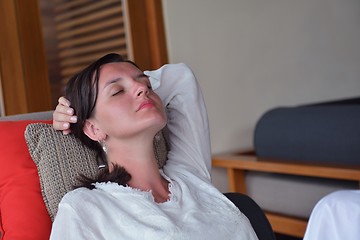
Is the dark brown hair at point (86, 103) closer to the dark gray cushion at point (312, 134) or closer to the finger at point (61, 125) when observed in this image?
the finger at point (61, 125)

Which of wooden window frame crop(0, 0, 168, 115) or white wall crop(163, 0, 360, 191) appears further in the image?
white wall crop(163, 0, 360, 191)

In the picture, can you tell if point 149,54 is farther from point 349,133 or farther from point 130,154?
point 130,154

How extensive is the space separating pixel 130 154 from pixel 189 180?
20cm

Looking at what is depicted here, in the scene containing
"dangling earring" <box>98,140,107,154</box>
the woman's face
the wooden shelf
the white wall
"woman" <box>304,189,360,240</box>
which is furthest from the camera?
the white wall

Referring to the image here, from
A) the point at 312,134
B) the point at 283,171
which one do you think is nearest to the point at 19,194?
the point at 283,171

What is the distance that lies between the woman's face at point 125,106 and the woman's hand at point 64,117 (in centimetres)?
5

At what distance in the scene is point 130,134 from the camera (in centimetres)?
138

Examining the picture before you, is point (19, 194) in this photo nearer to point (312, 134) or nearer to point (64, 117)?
point (64, 117)

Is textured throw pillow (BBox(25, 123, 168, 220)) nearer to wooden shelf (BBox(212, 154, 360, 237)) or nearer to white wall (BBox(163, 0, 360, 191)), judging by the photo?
wooden shelf (BBox(212, 154, 360, 237))

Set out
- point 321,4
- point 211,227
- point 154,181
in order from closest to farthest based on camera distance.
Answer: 1. point 211,227
2. point 154,181
3. point 321,4

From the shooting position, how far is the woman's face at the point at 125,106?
1.36 m

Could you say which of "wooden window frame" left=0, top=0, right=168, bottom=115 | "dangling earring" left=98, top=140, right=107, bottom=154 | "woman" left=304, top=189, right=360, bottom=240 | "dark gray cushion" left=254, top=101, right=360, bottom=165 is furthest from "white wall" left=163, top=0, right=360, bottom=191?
"woman" left=304, top=189, right=360, bottom=240

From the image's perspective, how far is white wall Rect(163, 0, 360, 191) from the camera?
10.1 ft

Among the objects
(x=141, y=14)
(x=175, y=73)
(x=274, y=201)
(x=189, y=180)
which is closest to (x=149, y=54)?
(x=141, y=14)
